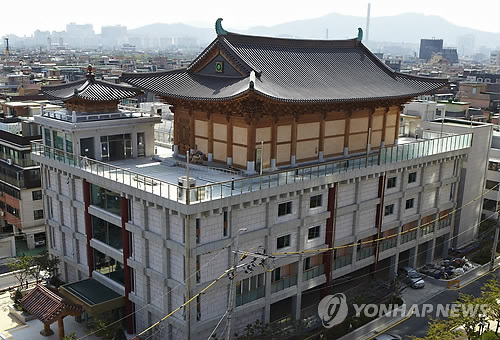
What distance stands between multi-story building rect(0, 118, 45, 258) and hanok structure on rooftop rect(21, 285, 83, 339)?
18650 mm

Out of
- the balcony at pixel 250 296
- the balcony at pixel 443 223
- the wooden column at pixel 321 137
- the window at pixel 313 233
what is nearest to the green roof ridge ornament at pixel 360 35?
the wooden column at pixel 321 137

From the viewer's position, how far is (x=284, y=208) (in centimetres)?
3556

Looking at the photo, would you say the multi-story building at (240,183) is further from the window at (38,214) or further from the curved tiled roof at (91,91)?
the window at (38,214)

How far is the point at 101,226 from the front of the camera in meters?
Answer: 38.0

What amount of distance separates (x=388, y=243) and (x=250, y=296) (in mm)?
15575

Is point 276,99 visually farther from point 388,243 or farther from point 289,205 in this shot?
point 388,243

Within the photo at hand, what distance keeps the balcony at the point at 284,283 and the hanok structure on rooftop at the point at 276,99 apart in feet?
27.6

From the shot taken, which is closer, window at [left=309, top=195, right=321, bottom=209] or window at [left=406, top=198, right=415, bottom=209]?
window at [left=309, top=195, right=321, bottom=209]

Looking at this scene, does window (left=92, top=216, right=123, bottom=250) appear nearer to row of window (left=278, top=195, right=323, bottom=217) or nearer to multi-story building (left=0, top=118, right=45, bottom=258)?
row of window (left=278, top=195, right=323, bottom=217)

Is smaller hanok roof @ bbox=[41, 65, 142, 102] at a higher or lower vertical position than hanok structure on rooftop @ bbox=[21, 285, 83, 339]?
higher

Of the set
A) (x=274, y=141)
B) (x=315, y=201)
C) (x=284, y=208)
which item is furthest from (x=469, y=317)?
(x=274, y=141)

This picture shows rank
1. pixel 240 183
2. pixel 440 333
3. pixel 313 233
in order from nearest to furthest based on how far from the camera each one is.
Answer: pixel 440 333
pixel 240 183
pixel 313 233

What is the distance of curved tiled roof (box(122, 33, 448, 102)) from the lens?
1441 inches

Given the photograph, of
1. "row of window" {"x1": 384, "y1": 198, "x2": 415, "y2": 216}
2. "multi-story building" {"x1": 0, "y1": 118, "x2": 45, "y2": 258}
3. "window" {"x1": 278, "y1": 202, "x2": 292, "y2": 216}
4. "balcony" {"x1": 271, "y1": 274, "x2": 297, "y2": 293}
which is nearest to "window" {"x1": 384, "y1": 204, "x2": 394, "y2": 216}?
"row of window" {"x1": 384, "y1": 198, "x2": 415, "y2": 216}
